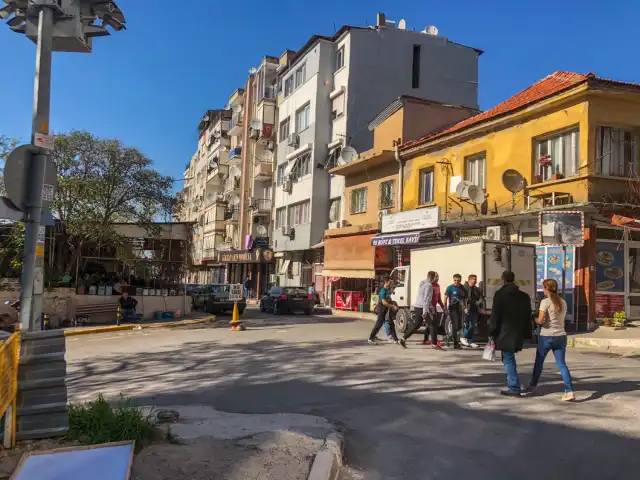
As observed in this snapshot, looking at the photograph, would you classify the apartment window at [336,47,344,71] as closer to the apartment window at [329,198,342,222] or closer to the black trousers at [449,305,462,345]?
the apartment window at [329,198,342,222]

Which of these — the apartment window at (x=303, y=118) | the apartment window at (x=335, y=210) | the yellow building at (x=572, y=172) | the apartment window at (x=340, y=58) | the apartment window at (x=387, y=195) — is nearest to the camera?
the yellow building at (x=572, y=172)

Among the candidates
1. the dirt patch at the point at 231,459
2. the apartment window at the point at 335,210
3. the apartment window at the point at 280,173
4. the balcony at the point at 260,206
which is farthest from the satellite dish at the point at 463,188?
the balcony at the point at 260,206

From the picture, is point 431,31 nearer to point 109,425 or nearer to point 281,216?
point 281,216

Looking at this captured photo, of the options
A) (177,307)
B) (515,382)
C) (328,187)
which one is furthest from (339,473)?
(328,187)

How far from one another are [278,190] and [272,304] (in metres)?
15.3

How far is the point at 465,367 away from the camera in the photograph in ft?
33.1

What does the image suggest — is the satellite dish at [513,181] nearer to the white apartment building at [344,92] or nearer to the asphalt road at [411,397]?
the asphalt road at [411,397]

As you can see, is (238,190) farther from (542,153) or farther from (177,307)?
(542,153)

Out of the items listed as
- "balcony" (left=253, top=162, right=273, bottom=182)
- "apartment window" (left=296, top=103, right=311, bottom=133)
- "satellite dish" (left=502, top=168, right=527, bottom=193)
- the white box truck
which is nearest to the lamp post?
the white box truck

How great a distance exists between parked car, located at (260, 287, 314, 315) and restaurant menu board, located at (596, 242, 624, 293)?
14.2 m

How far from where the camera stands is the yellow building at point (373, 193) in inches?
1037

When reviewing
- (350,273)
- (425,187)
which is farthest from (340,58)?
(350,273)

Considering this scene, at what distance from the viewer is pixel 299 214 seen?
123ft

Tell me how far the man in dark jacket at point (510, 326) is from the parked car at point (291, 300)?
19.9 m
